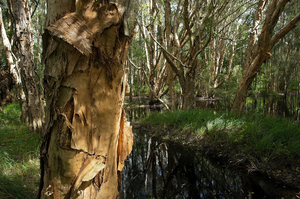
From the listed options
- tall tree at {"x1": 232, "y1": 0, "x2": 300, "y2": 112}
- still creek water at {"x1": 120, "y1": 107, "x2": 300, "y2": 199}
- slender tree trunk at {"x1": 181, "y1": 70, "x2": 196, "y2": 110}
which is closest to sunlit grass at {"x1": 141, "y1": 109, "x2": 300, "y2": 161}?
still creek water at {"x1": 120, "y1": 107, "x2": 300, "y2": 199}

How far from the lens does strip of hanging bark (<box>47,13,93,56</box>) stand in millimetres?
885

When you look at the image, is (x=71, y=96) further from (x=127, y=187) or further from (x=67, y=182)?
(x=127, y=187)

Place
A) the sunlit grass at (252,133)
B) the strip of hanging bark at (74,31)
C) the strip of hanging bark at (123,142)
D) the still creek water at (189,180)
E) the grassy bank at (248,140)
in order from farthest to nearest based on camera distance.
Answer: the sunlit grass at (252,133), the grassy bank at (248,140), the still creek water at (189,180), the strip of hanging bark at (123,142), the strip of hanging bark at (74,31)

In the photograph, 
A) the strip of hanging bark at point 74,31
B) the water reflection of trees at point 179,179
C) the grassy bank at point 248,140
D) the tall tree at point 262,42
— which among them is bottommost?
the water reflection of trees at point 179,179

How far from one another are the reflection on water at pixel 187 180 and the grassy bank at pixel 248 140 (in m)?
0.36

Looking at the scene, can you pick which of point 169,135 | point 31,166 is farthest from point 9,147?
point 169,135

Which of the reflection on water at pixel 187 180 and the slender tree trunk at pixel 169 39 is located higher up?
the slender tree trunk at pixel 169 39

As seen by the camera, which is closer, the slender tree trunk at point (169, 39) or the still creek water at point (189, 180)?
the still creek water at point (189, 180)

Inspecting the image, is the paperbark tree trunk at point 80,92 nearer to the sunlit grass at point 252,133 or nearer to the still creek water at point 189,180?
the still creek water at point 189,180

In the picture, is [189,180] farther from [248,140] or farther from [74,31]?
[74,31]

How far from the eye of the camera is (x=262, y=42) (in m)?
4.39

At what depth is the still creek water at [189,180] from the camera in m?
2.94

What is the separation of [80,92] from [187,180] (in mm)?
3003

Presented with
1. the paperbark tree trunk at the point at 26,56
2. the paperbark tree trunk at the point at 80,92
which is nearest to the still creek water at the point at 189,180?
the paperbark tree trunk at the point at 80,92
